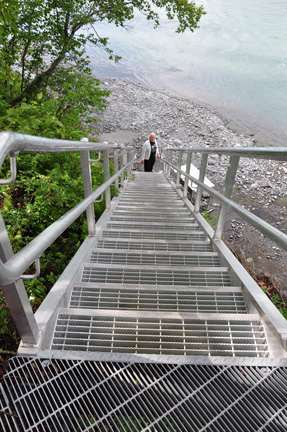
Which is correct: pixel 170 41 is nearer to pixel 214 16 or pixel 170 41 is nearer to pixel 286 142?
pixel 214 16

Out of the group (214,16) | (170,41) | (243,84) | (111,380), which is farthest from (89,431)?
(214,16)

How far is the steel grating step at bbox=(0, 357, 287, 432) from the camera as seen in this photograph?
93cm

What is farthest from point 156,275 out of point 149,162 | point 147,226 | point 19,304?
point 149,162

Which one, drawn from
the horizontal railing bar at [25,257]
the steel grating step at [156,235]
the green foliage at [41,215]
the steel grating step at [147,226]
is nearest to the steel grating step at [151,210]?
the green foliage at [41,215]

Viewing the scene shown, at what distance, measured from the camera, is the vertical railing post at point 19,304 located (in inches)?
32.9

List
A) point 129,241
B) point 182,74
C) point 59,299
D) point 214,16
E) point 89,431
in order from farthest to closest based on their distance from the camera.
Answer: point 214,16 → point 182,74 → point 129,241 → point 59,299 → point 89,431

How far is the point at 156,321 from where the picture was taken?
1448 mm

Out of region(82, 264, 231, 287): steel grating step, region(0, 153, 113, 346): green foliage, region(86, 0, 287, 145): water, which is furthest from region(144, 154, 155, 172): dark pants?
region(86, 0, 287, 145): water

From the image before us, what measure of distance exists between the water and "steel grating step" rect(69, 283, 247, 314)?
14121mm

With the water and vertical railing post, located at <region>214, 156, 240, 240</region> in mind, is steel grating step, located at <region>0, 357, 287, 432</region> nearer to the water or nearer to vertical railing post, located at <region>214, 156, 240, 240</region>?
vertical railing post, located at <region>214, 156, 240, 240</region>

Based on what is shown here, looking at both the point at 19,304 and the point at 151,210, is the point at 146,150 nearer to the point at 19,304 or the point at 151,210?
the point at 151,210

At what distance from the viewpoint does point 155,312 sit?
1.45 metres

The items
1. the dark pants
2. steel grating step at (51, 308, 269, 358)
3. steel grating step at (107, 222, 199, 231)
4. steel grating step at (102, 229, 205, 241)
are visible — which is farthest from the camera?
the dark pants

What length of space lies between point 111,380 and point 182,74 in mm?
25836
